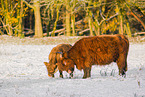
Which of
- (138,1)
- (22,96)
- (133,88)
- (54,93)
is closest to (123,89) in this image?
(133,88)

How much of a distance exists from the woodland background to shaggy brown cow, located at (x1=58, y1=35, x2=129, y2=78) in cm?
1429

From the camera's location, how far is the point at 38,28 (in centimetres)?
2831

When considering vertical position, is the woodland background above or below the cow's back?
above

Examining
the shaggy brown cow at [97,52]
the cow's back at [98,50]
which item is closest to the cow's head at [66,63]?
the shaggy brown cow at [97,52]

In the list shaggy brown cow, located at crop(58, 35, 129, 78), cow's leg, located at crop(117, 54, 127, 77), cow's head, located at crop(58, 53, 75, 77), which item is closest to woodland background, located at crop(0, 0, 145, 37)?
cow's leg, located at crop(117, 54, 127, 77)

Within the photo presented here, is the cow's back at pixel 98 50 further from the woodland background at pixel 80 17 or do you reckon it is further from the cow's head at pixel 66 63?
the woodland background at pixel 80 17

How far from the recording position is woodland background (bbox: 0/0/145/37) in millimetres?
24312

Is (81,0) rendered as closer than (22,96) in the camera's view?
No

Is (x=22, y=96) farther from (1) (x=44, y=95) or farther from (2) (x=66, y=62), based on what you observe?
(2) (x=66, y=62)

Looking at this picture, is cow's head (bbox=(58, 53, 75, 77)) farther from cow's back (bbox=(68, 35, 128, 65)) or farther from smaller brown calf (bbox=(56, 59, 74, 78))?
cow's back (bbox=(68, 35, 128, 65))

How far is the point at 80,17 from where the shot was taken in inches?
1652

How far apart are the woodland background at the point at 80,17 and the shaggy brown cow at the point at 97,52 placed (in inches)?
562

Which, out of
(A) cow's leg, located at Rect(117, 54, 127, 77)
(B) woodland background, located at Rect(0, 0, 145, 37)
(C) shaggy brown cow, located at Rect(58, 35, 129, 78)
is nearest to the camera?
(C) shaggy brown cow, located at Rect(58, 35, 129, 78)

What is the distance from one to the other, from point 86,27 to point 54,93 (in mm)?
35630
